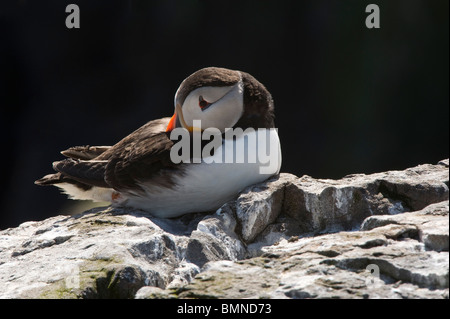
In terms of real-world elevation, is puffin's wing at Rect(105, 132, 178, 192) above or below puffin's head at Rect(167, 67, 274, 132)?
below

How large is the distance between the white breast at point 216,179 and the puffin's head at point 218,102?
0.46ft

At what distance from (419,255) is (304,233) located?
1.13m

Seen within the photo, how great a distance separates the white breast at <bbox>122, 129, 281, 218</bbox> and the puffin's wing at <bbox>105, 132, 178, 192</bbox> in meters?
0.07

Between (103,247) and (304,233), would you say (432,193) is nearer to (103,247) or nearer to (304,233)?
(304,233)

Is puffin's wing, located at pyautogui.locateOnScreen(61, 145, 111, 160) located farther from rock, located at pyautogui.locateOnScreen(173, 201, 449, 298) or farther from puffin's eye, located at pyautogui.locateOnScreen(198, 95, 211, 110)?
rock, located at pyautogui.locateOnScreen(173, 201, 449, 298)

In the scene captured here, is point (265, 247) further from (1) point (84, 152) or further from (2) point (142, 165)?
(1) point (84, 152)

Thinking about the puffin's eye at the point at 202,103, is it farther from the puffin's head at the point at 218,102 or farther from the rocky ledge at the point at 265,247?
the rocky ledge at the point at 265,247

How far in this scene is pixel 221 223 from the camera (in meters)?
3.89

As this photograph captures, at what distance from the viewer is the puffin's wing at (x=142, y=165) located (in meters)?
4.24

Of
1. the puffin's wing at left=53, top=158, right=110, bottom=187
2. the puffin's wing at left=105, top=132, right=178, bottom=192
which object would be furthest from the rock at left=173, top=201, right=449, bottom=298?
the puffin's wing at left=53, top=158, right=110, bottom=187

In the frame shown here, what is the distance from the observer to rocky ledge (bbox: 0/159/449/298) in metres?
2.85

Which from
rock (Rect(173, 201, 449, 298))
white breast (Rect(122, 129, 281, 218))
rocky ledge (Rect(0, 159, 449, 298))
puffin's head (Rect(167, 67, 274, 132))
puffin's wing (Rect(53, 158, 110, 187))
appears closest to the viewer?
rock (Rect(173, 201, 449, 298))

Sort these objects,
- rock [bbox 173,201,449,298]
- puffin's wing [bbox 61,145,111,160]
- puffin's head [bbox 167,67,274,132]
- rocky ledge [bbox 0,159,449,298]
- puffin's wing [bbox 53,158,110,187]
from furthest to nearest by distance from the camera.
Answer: puffin's wing [bbox 61,145,111,160], puffin's wing [bbox 53,158,110,187], puffin's head [bbox 167,67,274,132], rocky ledge [bbox 0,159,449,298], rock [bbox 173,201,449,298]
